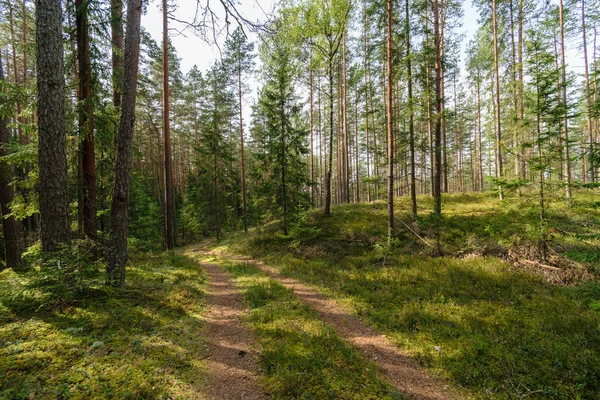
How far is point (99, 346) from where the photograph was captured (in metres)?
4.09

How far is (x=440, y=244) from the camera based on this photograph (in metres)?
11.3

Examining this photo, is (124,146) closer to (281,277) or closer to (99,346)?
(99,346)

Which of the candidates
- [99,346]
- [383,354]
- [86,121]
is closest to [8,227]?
[86,121]

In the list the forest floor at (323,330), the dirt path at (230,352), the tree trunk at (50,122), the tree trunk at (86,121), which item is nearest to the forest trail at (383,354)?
the forest floor at (323,330)

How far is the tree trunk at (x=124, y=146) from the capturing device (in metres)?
6.17

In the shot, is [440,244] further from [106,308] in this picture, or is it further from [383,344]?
[106,308]

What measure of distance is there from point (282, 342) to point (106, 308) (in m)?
4.11


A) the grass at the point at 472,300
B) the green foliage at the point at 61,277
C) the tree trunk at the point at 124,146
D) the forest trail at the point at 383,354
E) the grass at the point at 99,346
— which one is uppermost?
the tree trunk at the point at 124,146

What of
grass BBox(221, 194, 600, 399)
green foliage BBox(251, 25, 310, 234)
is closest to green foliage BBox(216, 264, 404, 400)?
grass BBox(221, 194, 600, 399)

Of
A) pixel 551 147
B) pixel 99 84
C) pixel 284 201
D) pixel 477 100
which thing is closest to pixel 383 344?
pixel 551 147

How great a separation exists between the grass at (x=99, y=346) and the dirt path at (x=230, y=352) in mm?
260

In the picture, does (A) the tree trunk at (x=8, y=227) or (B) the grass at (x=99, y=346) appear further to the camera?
(A) the tree trunk at (x=8, y=227)

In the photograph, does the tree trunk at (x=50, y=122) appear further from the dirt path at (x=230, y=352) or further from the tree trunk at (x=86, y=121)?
the dirt path at (x=230, y=352)

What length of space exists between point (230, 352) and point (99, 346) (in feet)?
7.55
